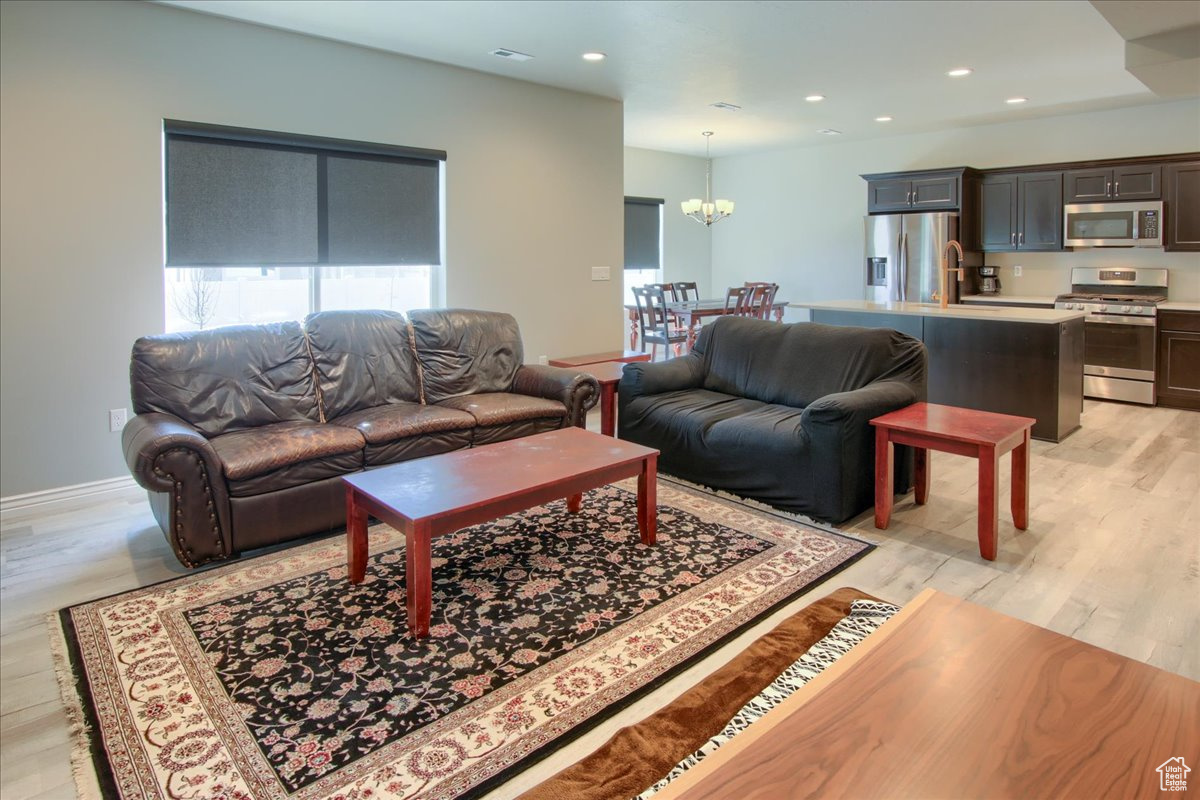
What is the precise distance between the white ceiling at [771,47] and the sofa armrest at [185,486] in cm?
256

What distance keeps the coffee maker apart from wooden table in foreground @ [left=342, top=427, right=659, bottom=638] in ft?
19.9

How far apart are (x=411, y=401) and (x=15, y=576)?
200 cm

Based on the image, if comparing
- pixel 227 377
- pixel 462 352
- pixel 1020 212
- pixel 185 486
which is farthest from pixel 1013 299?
pixel 185 486

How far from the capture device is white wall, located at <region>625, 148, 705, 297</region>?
364 inches

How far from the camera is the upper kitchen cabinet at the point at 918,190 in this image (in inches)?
295

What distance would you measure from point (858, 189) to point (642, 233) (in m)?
2.66

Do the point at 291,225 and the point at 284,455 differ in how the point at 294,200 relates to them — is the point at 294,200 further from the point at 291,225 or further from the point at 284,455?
the point at 284,455

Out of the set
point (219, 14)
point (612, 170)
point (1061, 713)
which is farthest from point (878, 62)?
point (1061, 713)

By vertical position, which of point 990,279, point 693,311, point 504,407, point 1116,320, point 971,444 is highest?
point 990,279

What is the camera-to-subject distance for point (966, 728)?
118 cm

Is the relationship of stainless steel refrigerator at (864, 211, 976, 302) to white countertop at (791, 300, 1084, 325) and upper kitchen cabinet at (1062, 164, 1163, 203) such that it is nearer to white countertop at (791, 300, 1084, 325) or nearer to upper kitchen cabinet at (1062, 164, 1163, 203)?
upper kitchen cabinet at (1062, 164, 1163, 203)

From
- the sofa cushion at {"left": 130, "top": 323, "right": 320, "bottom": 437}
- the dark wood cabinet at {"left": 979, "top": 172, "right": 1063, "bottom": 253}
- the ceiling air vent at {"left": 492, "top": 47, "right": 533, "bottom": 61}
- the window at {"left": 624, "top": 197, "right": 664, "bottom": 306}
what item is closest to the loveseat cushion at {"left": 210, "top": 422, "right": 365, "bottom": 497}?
the sofa cushion at {"left": 130, "top": 323, "right": 320, "bottom": 437}

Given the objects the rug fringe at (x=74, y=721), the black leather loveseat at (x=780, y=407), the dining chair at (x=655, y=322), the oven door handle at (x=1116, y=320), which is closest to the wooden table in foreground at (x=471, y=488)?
the black leather loveseat at (x=780, y=407)

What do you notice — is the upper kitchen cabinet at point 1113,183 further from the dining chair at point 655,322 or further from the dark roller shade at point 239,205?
the dark roller shade at point 239,205
